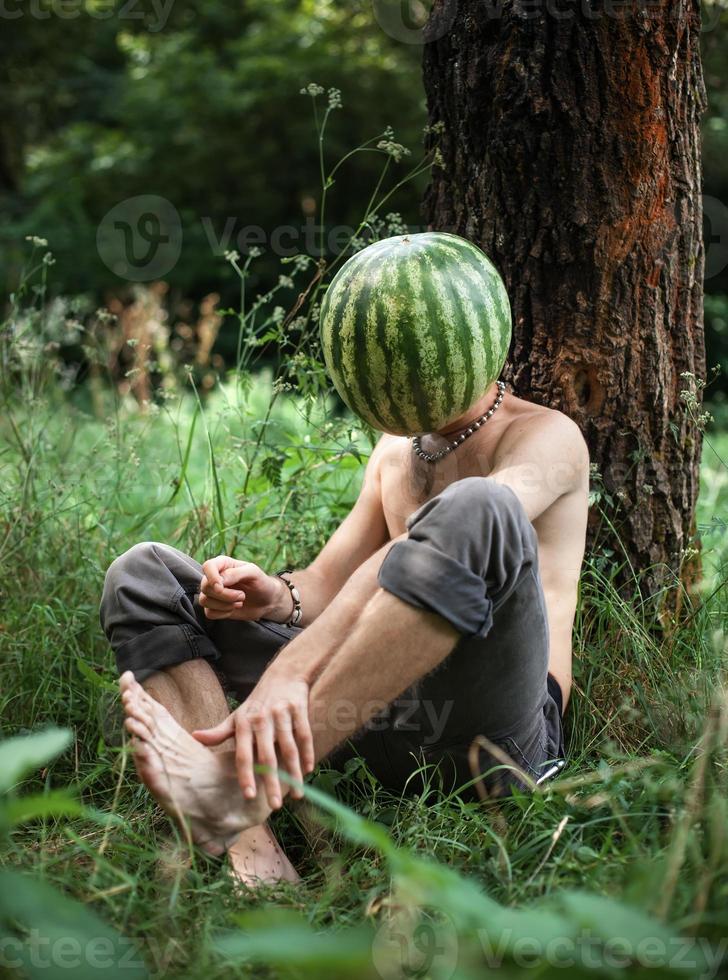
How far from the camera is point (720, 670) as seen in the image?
244 centimetres

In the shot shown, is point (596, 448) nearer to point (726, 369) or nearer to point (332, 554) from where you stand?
point (332, 554)

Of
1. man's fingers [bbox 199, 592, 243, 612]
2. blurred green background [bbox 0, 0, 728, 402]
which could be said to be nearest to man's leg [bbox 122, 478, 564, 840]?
man's fingers [bbox 199, 592, 243, 612]

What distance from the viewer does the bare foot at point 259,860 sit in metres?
2.02

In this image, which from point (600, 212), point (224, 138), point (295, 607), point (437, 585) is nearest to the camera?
point (437, 585)

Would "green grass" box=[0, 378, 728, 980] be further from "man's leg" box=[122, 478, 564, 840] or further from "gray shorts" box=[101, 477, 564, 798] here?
"man's leg" box=[122, 478, 564, 840]

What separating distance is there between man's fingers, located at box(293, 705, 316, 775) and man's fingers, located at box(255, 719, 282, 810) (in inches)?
2.2

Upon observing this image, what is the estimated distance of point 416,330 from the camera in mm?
2225

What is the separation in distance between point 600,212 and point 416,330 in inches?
34.2

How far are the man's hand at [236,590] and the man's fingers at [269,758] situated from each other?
485mm

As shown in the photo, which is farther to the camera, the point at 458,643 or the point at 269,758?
the point at 458,643

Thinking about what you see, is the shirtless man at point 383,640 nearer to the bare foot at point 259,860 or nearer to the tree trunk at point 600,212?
the bare foot at point 259,860

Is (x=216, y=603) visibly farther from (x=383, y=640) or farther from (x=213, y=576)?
(x=383, y=640)

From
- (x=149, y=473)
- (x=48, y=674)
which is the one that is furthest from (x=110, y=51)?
(x=48, y=674)

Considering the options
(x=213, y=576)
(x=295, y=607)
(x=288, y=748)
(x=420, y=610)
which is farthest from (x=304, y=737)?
(x=295, y=607)
